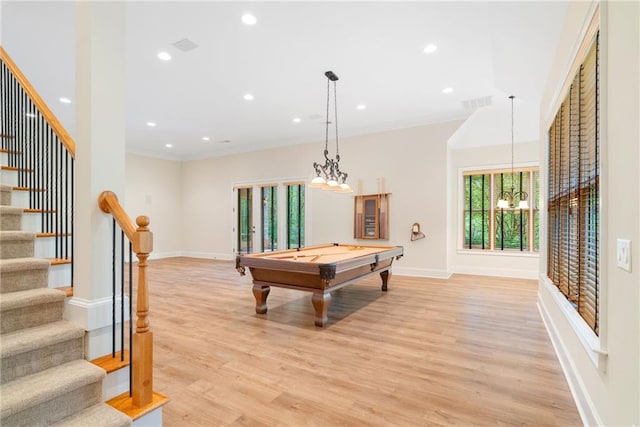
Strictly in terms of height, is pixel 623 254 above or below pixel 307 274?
above

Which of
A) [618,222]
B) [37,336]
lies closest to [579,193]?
[618,222]

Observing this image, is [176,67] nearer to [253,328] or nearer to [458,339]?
[253,328]

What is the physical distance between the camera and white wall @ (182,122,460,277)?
6.72 m

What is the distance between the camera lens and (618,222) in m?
1.43

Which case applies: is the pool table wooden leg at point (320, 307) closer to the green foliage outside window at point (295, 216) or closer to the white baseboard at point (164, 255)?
the green foliage outside window at point (295, 216)

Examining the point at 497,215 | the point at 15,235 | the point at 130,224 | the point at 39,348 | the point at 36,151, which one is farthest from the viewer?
the point at 497,215

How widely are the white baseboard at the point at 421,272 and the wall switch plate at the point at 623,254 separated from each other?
5421 millimetres

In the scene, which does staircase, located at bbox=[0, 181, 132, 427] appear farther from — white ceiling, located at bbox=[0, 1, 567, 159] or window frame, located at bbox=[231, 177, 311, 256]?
window frame, located at bbox=[231, 177, 311, 256]

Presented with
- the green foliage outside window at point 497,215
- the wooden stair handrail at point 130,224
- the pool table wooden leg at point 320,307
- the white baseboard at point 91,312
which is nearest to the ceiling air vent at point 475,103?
the green foliage outside window at point 497,215

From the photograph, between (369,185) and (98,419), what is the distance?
648cm

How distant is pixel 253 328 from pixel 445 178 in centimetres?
493

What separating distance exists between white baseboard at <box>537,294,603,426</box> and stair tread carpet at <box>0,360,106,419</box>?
2.73m

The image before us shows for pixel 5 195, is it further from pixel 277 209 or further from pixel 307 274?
pixel 277 209

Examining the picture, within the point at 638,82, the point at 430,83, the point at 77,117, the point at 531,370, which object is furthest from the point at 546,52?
the point at 77,117
